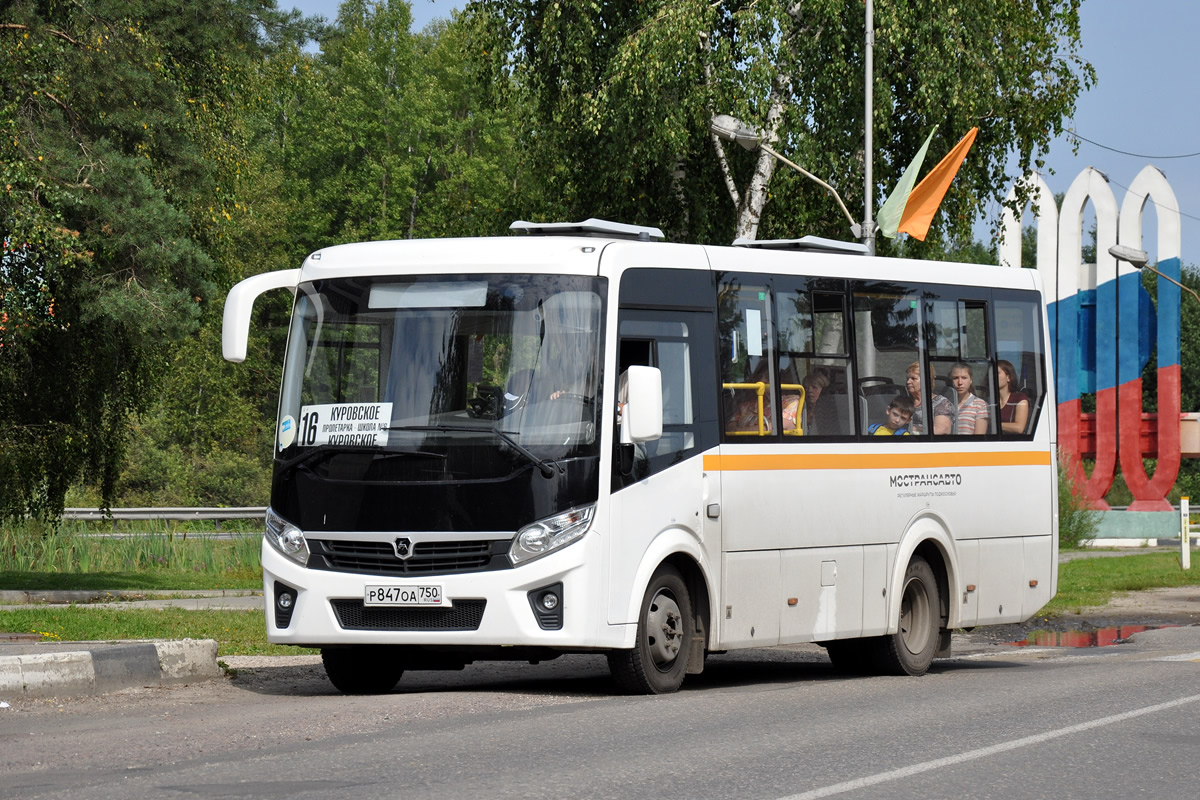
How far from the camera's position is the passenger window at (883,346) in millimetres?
13898

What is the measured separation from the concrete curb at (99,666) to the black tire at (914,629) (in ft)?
17.4

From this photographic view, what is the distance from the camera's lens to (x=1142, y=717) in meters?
10.7

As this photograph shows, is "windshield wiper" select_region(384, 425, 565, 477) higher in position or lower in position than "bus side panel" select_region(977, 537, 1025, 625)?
higher

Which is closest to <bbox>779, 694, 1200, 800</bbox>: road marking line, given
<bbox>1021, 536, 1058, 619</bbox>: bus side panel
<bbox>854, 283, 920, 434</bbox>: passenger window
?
<bbox>854, 283, 920, 434</bbox>: passenger window

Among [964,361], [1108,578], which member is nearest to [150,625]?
[964,361]

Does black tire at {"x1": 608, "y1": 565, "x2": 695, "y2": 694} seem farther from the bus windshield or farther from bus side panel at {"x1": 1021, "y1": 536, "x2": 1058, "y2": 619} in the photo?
bus side panel at {"x1": 1021, "y1": 536, "x2": 1058, "y2": 619}

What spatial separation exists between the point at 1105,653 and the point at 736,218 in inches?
622

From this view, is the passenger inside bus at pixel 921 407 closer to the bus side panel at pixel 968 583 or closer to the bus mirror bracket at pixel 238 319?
the bus side panel at pixel 968 583

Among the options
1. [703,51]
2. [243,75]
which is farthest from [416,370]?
[703,51]

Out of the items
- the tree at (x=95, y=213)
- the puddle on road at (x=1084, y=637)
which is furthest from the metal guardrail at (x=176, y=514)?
the puddle on road at (x=1084, y=637)

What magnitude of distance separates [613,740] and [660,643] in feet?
8.79

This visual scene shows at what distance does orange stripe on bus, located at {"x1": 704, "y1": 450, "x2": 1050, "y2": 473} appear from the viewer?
41.3ft

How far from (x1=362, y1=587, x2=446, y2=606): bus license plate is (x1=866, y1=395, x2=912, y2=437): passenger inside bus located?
14.0 ft

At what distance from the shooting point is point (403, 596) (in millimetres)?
11250
